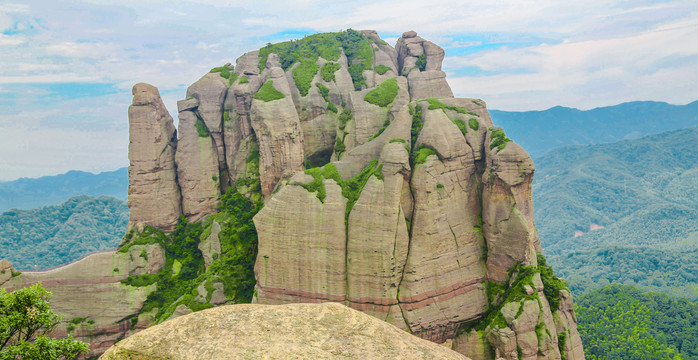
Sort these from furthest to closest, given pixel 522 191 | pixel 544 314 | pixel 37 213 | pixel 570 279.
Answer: pixel 37 213 < pixel 570 279 < pixel 522 191 < pixel 544 314

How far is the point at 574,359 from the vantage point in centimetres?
3156

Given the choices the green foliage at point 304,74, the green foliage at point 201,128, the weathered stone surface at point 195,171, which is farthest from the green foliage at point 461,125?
the green foliage at point 201,128

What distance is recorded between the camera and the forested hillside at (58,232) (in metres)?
97.9

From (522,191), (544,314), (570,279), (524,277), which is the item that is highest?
(522,191)

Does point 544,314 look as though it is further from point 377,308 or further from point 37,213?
point 37,213

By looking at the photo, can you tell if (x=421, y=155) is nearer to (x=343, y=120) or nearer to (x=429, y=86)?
(x=343, y=120)

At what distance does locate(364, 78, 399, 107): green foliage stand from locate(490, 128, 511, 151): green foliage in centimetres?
1053

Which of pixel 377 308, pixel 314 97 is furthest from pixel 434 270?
pixel 314 97

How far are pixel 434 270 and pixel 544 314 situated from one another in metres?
7.87

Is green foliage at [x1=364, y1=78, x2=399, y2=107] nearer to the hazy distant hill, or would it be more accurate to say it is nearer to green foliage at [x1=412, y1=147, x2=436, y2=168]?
green foliage at [x1=412, y1=147, x2=436, y2=168]

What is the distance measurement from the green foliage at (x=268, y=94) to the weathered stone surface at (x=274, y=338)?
28.6 metres

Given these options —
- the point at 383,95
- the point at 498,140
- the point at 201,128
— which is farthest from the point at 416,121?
the point at 201,128

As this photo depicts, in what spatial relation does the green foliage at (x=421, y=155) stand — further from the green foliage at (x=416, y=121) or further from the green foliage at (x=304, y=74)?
the green foliage at (x=304, y=74)

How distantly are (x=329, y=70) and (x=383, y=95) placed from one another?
943cm
